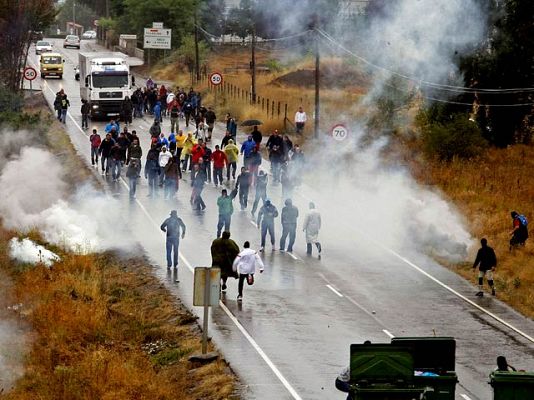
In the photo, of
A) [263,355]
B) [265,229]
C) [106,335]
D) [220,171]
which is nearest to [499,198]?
[220,171]

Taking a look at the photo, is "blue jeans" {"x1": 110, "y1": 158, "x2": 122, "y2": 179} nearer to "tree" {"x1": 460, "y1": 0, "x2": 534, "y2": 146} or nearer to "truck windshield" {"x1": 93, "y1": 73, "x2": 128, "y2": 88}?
"tree" {"x1": 460, "y1": 0, "x2": 534, "y2": 146}

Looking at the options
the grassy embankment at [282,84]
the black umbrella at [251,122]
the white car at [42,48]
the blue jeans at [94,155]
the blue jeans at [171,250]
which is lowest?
the blue jeans at [171,250]

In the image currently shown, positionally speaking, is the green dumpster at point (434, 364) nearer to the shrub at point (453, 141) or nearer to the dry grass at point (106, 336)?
the dry grass at point (106, 336)

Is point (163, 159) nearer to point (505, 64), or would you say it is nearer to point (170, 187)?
point (170, 187)

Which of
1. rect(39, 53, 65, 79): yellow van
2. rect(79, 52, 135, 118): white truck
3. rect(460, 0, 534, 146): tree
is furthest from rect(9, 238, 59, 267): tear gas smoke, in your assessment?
rect(39, 53, 65, 79): yellow van

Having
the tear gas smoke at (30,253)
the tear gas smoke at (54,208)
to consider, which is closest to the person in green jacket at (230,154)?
the tear gas smoke at (54,208)

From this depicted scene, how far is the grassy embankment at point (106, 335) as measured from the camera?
65.8 ft

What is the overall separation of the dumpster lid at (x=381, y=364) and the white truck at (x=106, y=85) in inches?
1486

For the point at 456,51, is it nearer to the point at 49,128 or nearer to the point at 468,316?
the point at 49,128

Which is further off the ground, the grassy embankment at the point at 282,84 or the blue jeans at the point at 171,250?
the grassy embankment at the point at 282,84

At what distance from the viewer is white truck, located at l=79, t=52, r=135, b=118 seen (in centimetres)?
5175

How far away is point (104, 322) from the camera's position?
24516 mm

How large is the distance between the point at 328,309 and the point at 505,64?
75.8ft

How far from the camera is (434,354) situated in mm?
16531
